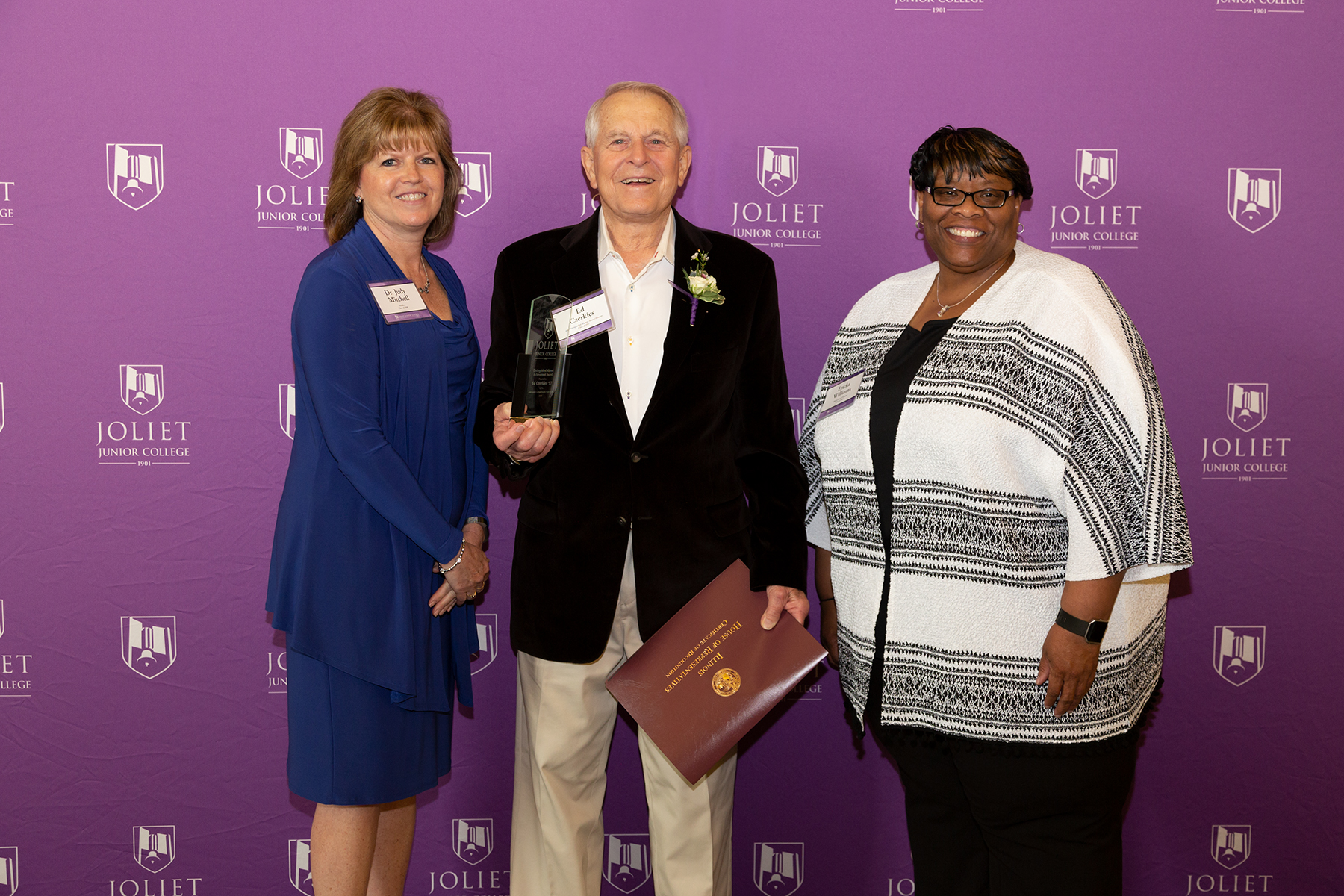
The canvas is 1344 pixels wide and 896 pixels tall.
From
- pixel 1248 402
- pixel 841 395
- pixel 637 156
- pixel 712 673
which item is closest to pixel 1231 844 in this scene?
pixel 1248 402

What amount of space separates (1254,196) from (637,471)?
1975 mm

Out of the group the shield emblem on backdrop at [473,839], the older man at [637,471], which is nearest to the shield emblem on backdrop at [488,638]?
the shield emblem on backdrop at [473,839]

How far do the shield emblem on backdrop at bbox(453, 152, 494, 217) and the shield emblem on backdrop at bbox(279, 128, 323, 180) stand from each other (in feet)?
1.26

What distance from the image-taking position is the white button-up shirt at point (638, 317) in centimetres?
199

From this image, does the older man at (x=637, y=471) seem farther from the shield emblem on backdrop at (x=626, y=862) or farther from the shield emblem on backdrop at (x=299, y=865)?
the shield emblem on backdrop at (x=299, y=865)

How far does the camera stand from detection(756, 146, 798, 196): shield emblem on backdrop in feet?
8.27

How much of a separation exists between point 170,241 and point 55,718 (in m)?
1.42

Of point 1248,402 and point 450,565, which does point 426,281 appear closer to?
point 450,565

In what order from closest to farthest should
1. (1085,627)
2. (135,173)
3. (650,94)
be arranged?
(1085,627) < (650,94) < (135,173)

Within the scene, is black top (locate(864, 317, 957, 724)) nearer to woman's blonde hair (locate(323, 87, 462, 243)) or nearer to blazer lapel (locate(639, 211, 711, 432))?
blazer lapel (locate(639, 211, 711, 432))

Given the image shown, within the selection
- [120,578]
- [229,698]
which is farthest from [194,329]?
[229,698]

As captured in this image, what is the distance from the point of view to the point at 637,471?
1954 mm

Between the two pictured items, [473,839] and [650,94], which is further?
[473,839]

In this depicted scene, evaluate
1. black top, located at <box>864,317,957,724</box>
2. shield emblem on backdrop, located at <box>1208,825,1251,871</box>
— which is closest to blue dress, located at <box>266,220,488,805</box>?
black top, located at <box>864,317,957,724</box>
